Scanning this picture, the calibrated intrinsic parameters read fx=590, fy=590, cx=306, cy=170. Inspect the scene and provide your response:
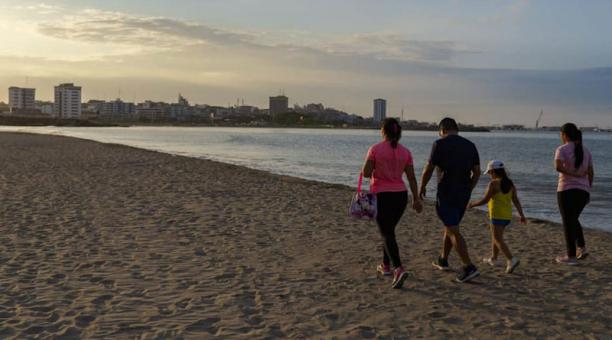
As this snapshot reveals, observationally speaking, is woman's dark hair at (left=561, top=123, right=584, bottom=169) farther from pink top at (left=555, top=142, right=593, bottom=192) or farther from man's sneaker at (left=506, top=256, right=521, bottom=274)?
man's sneaker at (left=506, top=256, right=521, bottom=274)

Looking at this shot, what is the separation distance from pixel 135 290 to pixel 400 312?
2435mm

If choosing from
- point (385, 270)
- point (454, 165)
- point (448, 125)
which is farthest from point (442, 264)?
point (448, 125)

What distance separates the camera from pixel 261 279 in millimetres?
6043

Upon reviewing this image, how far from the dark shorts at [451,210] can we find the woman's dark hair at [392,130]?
0.77 m

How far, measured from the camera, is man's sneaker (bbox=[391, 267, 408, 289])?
567 cm

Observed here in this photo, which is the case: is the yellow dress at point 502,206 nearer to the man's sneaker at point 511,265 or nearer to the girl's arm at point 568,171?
the man's sneaker at point 511,265

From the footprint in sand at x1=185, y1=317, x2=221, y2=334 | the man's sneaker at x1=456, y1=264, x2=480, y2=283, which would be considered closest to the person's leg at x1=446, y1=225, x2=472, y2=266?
the man's sneaker at x1=456, y1=264, x2=480, y2=283

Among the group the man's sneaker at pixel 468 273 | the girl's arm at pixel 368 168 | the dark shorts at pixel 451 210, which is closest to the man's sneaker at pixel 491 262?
the man's sneaker at pixel 468 273

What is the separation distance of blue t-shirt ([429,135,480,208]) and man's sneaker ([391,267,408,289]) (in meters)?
0.79

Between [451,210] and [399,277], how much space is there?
82cm

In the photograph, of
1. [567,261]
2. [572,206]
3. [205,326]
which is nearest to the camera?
[205,326]

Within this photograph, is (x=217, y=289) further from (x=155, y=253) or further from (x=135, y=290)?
(x=155, y=253)

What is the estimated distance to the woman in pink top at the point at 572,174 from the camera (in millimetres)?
6547

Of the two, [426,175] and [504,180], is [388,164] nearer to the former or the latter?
[426,175]
